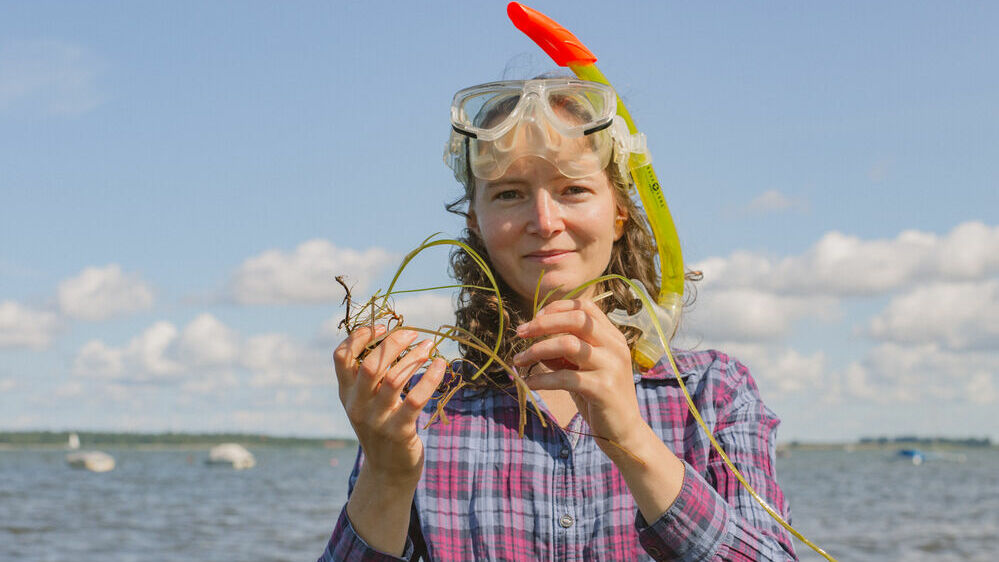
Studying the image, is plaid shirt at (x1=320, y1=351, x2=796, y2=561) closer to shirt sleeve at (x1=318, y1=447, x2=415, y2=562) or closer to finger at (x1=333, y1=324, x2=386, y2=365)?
shirt sleeve at (x1=318, y1=447, x2=415, y2=562)

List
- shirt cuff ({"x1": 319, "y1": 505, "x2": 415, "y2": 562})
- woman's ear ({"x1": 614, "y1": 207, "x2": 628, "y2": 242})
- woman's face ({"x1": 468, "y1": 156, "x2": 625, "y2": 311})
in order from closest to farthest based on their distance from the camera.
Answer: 1. shirt cuff ({"x1": 319, "y1": 505, "x2": 415, "y2": 562})
2. woman's face ({"x1": 468, "y1": 156, "x2": 625, "y2": 311})
3. woman's ear ({"x1": 614, "y1": 207, "x2": 628, "y2": 242})

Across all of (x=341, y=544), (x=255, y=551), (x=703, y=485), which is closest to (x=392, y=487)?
(x=341, y=544)

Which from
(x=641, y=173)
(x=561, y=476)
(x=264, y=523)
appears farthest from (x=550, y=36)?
(x=264, y=523)

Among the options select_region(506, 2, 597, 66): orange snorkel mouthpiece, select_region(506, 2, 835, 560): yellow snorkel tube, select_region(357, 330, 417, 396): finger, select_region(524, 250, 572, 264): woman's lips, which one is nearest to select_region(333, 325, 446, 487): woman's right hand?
select_region(357, 330, 417, 396): finger

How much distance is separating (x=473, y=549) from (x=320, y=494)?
34.8 m

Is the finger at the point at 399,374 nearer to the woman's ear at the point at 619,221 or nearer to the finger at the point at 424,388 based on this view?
the finger at the point at 424,388

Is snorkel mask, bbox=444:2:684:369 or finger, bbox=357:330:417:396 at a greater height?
snorkel mask, bbox=444:2:684:369

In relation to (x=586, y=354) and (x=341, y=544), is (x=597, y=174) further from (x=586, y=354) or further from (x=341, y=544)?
(x=341, y=544)

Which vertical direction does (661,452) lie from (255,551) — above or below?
above

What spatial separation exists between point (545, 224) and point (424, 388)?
1.98ft

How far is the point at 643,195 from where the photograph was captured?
2.56 metres

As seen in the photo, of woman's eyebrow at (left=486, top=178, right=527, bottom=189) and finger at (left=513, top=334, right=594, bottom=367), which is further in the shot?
woman's eyebrow at (left=486, top=178, right=527, bottom=189)

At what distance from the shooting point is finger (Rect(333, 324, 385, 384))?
1961mm

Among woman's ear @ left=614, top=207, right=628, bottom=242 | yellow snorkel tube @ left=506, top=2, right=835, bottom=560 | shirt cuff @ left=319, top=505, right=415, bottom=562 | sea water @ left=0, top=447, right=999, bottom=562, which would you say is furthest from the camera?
sea water @ left=0, top=447, right=999, bottom=562
